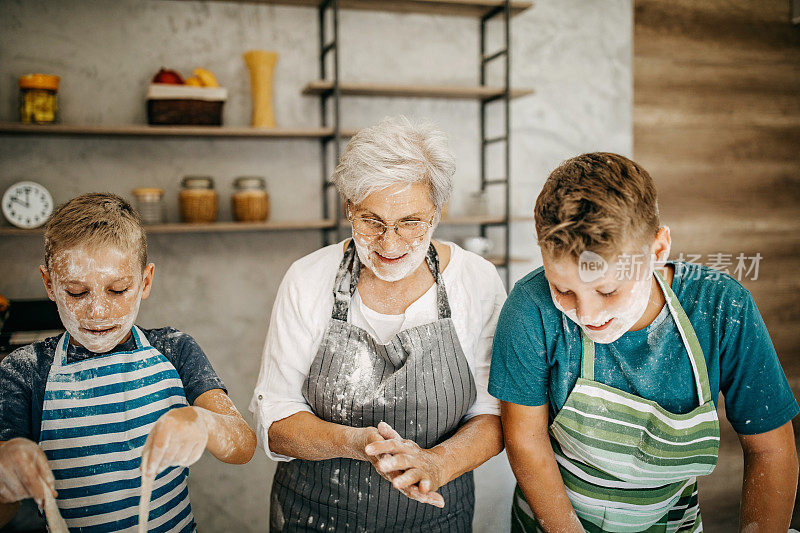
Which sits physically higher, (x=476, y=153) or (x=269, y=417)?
(x=476, y=153)

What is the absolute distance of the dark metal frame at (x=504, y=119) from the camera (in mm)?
2713

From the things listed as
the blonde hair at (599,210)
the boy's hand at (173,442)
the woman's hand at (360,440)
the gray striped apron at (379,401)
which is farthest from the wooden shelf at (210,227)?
the blonde hair at (599,210)

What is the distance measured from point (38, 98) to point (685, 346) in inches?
91.5

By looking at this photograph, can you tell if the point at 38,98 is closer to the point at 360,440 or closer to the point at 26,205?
the point at 26,205

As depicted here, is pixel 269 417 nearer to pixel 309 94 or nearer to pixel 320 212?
pixel 320 212

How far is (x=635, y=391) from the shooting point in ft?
3.96

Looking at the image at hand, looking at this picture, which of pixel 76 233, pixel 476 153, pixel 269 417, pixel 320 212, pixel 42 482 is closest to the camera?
pixel 42 482

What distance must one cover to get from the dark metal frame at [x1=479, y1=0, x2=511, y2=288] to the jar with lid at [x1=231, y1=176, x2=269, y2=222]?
41.8 inches

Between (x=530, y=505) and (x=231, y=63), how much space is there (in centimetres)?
218

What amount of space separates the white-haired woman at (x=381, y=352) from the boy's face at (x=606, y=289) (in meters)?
0.33

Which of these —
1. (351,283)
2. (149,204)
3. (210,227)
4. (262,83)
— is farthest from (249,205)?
(351,283)

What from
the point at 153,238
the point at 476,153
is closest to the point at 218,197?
the point at 153,238

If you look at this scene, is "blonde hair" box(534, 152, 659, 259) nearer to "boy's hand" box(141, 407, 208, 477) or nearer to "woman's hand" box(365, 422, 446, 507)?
"woman's hand" box(365, 422, 446, 507)

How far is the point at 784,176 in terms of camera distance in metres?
3.24
